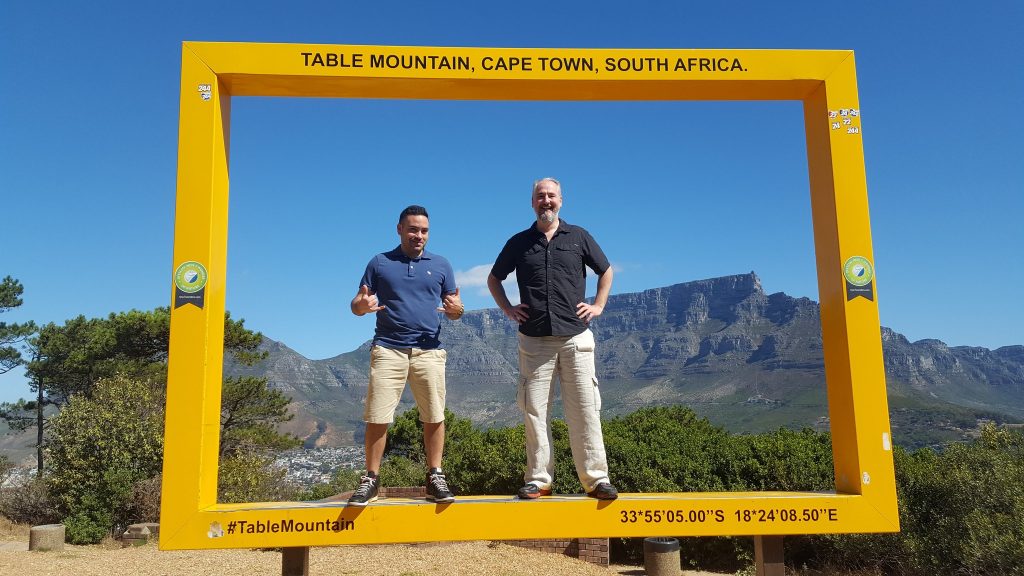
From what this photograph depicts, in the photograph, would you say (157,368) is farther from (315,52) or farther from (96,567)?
(315,52)

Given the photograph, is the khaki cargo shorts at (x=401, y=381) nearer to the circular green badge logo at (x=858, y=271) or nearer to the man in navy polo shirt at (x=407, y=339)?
the man in navy polo shirt at (x=407, y=339)

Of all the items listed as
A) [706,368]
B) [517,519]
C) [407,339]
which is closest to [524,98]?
[407,339]

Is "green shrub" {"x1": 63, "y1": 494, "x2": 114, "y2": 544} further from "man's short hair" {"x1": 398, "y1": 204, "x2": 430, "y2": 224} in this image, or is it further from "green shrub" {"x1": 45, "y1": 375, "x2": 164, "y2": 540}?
"man's short hair" {"x1": 398, "y1": 204, "x2": 430, "y2": 224}

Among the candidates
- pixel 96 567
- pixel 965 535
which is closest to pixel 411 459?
pixel 96 567

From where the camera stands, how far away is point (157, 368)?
32.2 meters

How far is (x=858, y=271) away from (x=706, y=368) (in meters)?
149

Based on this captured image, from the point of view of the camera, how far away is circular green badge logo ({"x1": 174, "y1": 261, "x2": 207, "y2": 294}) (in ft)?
15.7

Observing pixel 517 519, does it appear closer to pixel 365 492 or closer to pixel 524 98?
pixel 365 492

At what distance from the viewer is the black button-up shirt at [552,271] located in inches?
198

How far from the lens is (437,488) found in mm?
4891

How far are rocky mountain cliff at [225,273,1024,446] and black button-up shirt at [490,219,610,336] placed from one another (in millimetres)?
85512

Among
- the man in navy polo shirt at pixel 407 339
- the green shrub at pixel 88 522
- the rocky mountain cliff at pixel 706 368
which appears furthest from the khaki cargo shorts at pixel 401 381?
the rocky mountain cliff at pixel 706 368

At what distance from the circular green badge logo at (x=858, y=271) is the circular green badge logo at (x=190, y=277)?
5127 mm

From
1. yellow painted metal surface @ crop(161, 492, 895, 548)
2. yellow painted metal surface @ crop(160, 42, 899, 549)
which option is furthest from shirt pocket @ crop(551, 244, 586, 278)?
yellow painted metal surface @ crop(161, 492, 895, 548)
